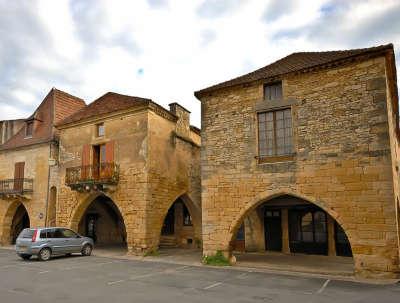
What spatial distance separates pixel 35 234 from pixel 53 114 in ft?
31.6

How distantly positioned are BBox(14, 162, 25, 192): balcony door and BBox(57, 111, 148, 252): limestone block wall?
3.48 meters

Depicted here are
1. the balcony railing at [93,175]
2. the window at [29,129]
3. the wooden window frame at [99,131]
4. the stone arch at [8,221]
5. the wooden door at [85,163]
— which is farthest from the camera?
the window at [29,129]

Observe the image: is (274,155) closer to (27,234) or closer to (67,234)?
(67,234)

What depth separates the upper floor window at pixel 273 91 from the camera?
12.4 m

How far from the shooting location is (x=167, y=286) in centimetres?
859

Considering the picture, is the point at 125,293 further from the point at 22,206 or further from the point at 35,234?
the point at 22,206

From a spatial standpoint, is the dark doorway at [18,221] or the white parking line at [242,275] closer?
the white parking line at [242,275]

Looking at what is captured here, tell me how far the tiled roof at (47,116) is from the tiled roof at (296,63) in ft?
36.4

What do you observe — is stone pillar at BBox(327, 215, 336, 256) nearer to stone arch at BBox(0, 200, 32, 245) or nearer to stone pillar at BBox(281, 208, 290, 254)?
stone pillar at BBox(281, 208, 290, 254)

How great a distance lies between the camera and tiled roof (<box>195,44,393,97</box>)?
11.0 m

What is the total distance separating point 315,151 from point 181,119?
29.9 feet

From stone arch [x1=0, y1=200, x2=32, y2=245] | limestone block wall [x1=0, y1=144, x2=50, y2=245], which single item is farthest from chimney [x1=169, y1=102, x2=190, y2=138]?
stone arch [x1=0, y1=200, x2=32, y2=245]

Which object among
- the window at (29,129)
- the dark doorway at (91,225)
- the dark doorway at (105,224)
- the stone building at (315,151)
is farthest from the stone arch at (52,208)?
the stone building at (315,151)

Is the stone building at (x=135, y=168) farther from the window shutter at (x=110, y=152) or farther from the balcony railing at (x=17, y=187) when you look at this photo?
the balcony railing at (x=17, y=187)
